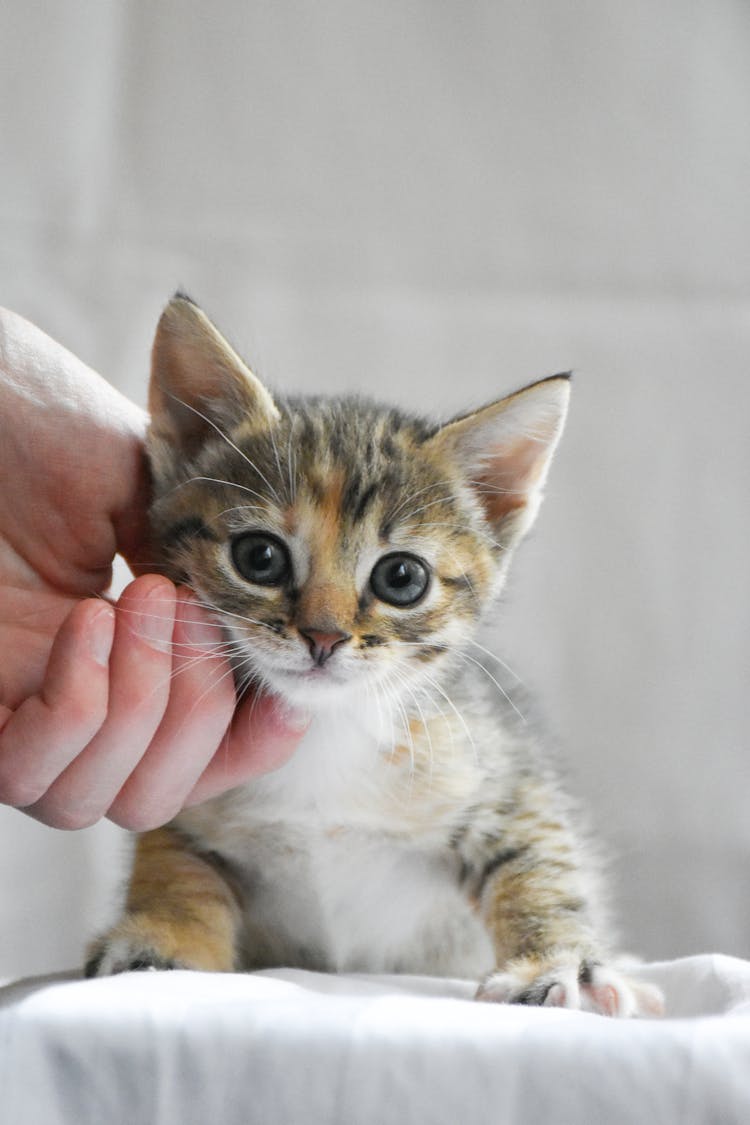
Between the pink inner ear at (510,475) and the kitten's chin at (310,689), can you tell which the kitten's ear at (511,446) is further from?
the kitten's chin at (310,689)

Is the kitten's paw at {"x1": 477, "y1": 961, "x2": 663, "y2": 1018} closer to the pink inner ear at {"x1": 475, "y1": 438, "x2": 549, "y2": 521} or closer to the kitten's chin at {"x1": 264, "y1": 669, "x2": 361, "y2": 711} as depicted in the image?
the kitten's chin at {"x1": 264, "y1": 669, "x2": 361, "y2": 711}

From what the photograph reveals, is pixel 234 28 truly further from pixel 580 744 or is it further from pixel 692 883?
pixel 692 883

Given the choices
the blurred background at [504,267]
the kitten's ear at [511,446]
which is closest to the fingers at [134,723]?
the kitten's ear at [511,446]

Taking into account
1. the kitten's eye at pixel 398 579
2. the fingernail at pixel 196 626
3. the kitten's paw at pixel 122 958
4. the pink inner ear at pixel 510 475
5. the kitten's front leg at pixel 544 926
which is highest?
the pink inner ear at pixel 510 475

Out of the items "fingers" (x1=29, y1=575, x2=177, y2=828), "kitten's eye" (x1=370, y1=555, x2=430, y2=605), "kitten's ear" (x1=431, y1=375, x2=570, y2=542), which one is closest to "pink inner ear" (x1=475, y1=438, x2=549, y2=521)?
"kitten's ear" (x1=431, y1=375, x2=570, y2=542)

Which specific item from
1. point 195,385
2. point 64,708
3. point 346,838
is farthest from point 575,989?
point 195,385
